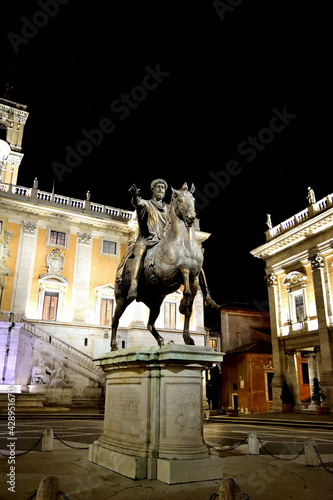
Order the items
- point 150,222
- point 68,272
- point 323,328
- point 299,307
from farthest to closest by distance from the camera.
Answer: point 68,272 < point 299,307 < point 323,328 < point 150,222

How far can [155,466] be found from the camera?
4785 millimetres

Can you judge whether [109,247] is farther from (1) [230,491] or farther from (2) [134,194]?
(1) [230,491]

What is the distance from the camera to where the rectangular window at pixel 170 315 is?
30.6m

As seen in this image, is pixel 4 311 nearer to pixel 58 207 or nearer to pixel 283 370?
pixel 58 207

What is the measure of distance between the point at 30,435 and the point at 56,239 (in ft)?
68.1

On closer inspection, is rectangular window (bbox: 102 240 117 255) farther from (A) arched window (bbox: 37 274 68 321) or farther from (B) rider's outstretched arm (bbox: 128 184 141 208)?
(B) rider's outstretched arm (bbox: 128 184 141 208)

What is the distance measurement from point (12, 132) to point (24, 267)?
14724 mm

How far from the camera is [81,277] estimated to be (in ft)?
95.4

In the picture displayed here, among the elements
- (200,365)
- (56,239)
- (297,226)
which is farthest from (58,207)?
(200,365)

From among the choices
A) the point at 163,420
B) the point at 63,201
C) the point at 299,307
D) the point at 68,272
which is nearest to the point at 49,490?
the point at 163,420

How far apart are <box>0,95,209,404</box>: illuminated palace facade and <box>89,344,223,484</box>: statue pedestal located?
19.2m

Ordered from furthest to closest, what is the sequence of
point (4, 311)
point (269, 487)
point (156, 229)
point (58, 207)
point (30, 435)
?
Result: point (58, 207), point (4, 311), point (30, 435), point (156, 229), point (269, 487)

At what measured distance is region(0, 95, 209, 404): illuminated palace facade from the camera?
26.8 meters

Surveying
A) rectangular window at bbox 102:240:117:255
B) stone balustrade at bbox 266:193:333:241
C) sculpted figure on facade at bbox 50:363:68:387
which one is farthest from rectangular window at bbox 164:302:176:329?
sculpted figure on facade at bbox 50:363:68:387
